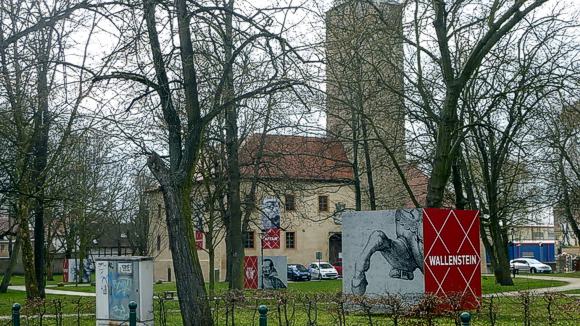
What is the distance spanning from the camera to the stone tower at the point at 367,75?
23938 millimetres

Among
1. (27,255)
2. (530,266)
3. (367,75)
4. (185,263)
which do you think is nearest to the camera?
(185,263)

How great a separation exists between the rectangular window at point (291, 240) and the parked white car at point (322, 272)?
7990 millimetres

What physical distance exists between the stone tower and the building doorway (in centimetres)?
3848

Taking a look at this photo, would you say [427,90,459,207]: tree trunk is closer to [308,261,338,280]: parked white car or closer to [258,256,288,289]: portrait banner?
[258,256,288,289]: portrait banner

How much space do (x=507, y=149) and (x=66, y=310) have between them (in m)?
21.5

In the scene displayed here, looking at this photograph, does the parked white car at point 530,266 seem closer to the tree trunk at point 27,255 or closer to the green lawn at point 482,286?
the green lawn at point 482,286

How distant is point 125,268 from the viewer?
17.7 metres

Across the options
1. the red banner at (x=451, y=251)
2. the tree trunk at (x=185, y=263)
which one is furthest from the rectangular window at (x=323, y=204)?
the tree trunk at (x=185, y=263)

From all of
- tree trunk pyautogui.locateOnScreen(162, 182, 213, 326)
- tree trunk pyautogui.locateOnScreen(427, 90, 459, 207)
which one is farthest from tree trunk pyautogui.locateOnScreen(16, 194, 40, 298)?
tree trunk pyautogui.locateOnScreen(162, 182, 213, 326)

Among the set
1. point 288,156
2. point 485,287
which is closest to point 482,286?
point 485,287

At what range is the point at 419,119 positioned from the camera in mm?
28062

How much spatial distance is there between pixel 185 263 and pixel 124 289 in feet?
10.2

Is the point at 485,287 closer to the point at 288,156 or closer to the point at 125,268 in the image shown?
the point at 288,156

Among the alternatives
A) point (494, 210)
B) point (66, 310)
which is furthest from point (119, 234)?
point (66, 310)
